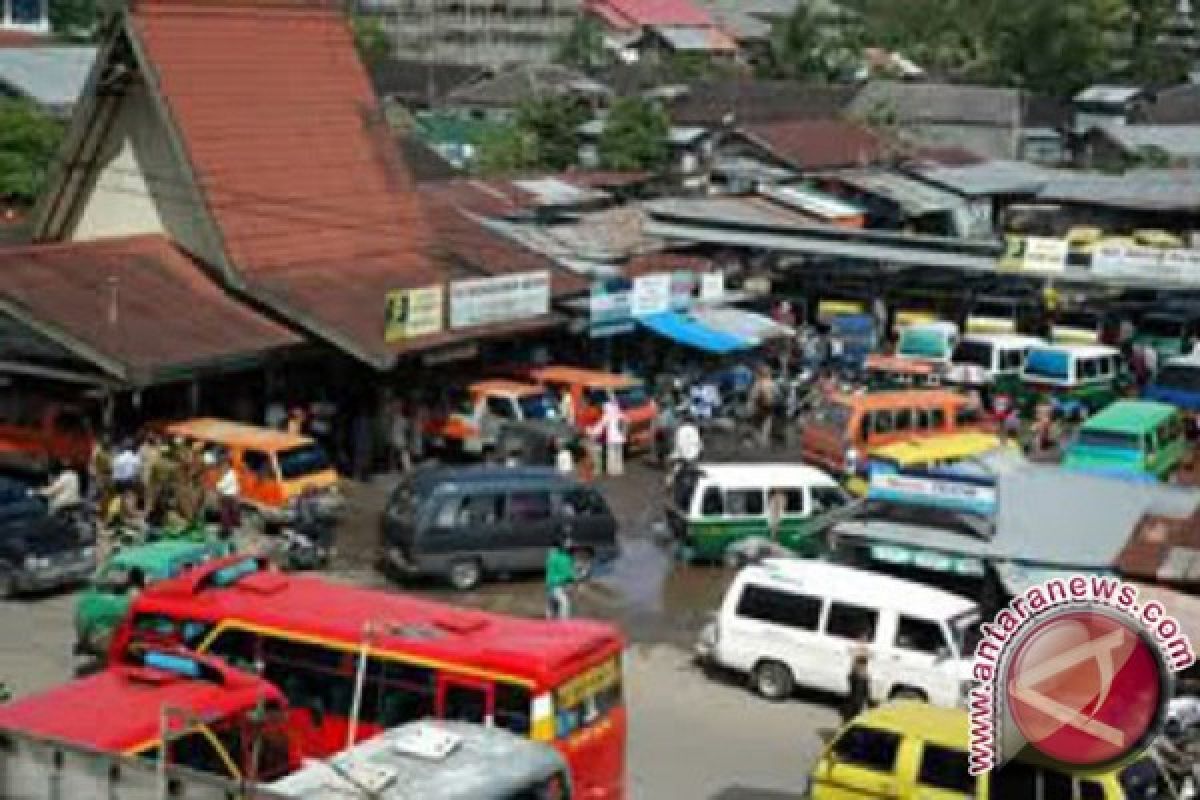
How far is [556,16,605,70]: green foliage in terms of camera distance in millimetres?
101250

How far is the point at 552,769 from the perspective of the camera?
37.4ft

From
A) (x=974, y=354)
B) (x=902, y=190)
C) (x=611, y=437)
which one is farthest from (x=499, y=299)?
(x=902, y=190)

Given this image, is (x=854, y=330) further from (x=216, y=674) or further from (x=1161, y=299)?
(x=216, y=674)

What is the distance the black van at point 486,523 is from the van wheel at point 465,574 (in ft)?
0.04

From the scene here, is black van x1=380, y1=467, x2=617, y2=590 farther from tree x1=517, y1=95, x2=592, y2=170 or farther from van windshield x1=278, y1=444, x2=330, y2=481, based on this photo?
tree x1=517, y1=95, x2=592, y2=170

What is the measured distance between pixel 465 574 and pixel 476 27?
9513 cm

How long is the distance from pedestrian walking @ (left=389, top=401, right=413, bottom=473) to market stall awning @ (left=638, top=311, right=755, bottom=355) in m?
5.95

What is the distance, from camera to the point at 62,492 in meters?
23.0

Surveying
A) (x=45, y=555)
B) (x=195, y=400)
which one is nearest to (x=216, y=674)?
(x=45, y=555)

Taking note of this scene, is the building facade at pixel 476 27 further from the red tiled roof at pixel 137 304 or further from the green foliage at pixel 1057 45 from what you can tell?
the red tiled roof at pixel 137 304

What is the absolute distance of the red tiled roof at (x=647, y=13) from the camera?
126m

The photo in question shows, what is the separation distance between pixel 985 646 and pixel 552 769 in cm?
345

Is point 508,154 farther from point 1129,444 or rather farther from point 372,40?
point 372,40

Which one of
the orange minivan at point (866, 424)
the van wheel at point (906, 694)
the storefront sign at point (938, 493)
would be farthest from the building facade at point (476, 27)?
the van wheel at point (906, 694)
